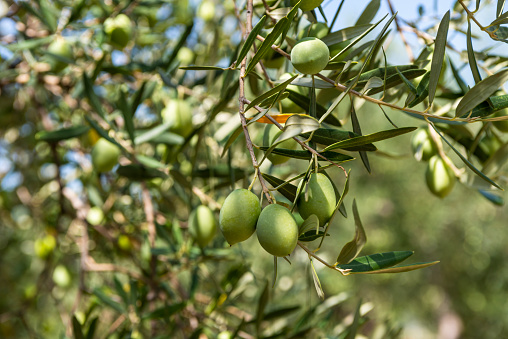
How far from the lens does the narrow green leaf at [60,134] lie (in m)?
0.98

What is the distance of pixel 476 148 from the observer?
0.82 m

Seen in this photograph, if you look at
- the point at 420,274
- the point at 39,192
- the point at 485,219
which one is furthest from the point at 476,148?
the point at 420,274

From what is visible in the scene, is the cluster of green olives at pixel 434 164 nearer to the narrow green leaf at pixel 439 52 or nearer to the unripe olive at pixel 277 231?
the narrow green leaf at pixel 439 52

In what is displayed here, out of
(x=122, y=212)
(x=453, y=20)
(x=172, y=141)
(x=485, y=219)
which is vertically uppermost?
(x=453, y=20)

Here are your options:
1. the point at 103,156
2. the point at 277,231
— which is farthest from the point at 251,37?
the point at 103,156

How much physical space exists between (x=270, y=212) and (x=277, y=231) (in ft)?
0.08

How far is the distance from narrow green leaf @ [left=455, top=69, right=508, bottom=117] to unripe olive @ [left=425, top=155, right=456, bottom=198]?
34 cm

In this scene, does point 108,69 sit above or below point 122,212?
above

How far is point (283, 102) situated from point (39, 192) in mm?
1575

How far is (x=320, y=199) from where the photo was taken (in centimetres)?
48

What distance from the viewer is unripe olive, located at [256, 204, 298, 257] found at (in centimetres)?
44

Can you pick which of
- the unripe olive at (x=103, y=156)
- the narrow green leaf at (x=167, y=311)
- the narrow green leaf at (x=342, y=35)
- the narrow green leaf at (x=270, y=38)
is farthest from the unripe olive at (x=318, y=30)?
the narrow green leaf at (x=167, y=311)

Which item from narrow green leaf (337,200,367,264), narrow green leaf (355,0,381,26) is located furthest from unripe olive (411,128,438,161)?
narrow green leaf (337,200,367,264)

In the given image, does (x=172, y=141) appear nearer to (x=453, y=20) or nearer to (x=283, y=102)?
(x=283, y=102)
